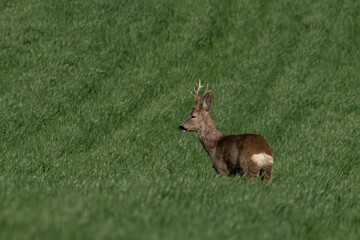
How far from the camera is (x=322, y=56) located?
19.8 m

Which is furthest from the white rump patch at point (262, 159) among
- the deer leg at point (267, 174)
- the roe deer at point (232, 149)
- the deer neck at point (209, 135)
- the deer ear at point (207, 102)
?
the deer ear at point (207, 102)

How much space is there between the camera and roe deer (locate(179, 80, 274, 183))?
901 centimetres

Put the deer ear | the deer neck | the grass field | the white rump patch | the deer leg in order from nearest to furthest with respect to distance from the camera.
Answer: the grass field, the white rump patch, the deer leg, the deer neck, the deer ear

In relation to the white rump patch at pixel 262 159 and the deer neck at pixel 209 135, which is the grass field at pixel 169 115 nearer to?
the deer neck at pixel 209 135

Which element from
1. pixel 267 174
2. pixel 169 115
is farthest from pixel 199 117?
pixel 169 115

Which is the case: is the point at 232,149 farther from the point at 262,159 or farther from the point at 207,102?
the point at 207,102

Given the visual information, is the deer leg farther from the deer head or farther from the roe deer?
the deer head

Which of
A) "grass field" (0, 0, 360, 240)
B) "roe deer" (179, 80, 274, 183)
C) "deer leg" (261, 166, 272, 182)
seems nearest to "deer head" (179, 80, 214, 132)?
"roe deer" (179, 80, 274, 183)

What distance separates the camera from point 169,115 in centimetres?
1530

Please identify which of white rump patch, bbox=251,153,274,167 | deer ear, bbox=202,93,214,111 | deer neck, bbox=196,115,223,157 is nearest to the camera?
white rump patch, bbox=251,153,274,167

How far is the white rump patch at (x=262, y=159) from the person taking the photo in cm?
894

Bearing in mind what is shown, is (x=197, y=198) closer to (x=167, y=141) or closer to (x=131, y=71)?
(x=167, y=141)

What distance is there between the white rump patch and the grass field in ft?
2.29

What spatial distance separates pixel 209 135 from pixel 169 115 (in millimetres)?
5050
